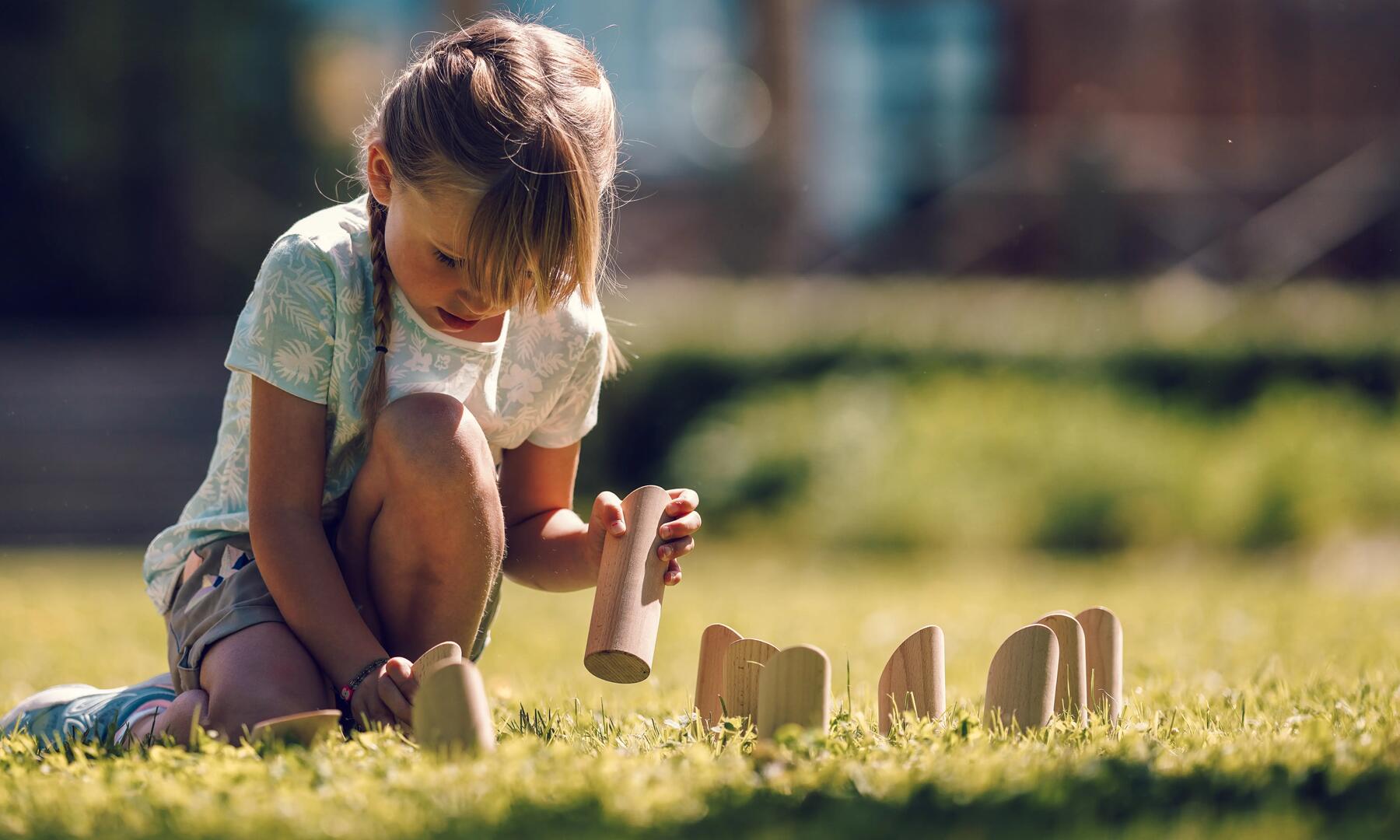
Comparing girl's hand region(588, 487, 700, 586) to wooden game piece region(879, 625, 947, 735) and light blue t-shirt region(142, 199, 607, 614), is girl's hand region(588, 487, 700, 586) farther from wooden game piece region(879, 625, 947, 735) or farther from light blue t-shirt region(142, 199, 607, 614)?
wooden game piece region(879, 625, 947, 735)

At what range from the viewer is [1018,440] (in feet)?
26.1

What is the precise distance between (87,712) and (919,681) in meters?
1.67

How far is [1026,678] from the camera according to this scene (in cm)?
258

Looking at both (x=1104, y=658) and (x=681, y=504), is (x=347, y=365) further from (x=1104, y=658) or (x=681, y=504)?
(x=1104, y=658)

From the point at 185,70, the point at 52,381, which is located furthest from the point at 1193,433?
the point at 185,70

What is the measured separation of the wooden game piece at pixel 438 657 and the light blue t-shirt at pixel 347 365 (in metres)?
0.58

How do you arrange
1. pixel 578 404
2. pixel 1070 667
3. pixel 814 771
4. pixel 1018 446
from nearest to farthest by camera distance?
pixel 814 771 < pixel 1070 667 < pixel 578 404 < pixel 1018 446

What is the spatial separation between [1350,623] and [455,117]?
11.6 ft

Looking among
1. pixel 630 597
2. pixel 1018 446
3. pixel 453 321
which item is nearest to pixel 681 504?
pixel 630 597

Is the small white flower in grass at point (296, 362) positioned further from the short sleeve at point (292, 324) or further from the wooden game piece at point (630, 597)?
the wooden game piece at point (630, 597)

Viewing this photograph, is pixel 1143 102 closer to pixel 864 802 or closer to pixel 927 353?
pixel 927 353

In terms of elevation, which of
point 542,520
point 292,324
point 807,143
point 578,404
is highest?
point 807,143

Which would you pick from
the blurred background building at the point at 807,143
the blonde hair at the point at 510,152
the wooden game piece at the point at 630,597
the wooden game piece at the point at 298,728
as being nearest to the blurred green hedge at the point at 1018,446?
the blurred background building at the point at 807,143

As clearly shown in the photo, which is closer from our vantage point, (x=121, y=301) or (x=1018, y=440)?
(x=1018, y=440)
